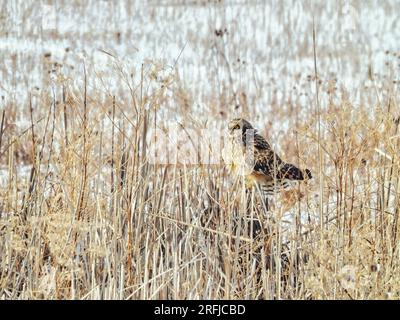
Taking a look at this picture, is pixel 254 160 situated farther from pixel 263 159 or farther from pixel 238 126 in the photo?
pixel 238 126

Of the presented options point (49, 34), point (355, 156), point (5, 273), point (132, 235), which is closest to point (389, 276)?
point (355, 156)

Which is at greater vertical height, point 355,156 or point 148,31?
point 148,31

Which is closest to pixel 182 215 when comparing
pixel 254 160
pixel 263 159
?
pixel 254 160

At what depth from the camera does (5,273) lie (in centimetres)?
331

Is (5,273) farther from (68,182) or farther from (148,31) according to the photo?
(148,31)

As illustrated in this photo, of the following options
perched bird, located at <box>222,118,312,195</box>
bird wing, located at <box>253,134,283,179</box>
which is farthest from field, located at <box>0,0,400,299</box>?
bird wing, located at <box>253,134,283,179</box>

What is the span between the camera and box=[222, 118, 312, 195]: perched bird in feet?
12.9

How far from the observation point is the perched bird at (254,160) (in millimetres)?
3918

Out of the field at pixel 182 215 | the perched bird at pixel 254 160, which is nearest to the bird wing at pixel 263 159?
the perched bird at pixel 254 160

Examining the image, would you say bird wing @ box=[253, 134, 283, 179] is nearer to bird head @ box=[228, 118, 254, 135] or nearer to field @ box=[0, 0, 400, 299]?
bird head @ box=[228, 118, 254, 135]

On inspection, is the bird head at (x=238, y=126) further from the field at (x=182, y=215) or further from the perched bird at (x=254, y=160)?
the field at (x=182, y=215)

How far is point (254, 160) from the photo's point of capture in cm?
406

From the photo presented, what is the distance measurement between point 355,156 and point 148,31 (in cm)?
815
